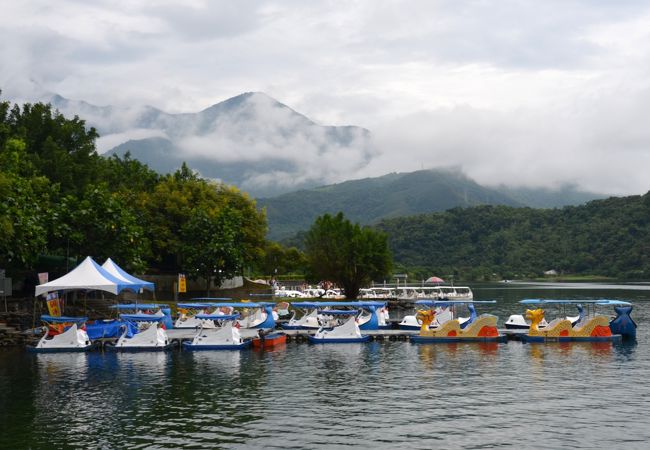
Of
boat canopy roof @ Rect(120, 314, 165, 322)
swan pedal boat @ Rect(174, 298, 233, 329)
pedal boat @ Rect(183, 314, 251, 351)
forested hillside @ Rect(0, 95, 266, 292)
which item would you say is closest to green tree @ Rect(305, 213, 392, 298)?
forested hillside @ Rect(0, 95, 266, 292)

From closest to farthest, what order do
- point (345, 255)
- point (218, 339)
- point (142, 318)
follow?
1. point (218, 339)
2. point (142, 318)
3. point (345, 255)

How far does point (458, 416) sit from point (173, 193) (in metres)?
76.4

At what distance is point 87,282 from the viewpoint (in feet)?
190

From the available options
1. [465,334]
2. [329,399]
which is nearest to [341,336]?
[465,334]

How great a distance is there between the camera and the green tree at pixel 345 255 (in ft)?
364

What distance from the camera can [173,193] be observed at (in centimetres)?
10062

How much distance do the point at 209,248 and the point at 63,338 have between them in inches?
1451

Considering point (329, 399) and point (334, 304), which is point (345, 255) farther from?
point (329, 399)

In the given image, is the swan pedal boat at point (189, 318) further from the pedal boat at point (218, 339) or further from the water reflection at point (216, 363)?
the water reflection at point (216, 363)

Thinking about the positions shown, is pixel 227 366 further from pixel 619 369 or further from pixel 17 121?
pixel 17 121

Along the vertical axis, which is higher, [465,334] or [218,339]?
[218,339]

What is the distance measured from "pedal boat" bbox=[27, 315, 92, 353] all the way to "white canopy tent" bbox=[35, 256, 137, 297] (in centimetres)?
272

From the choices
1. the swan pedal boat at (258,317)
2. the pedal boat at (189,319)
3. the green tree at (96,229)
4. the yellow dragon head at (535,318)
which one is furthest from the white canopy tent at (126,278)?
the yellow dragon head at (535,318)

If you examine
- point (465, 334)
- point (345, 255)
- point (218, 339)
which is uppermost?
point (345, 255)
